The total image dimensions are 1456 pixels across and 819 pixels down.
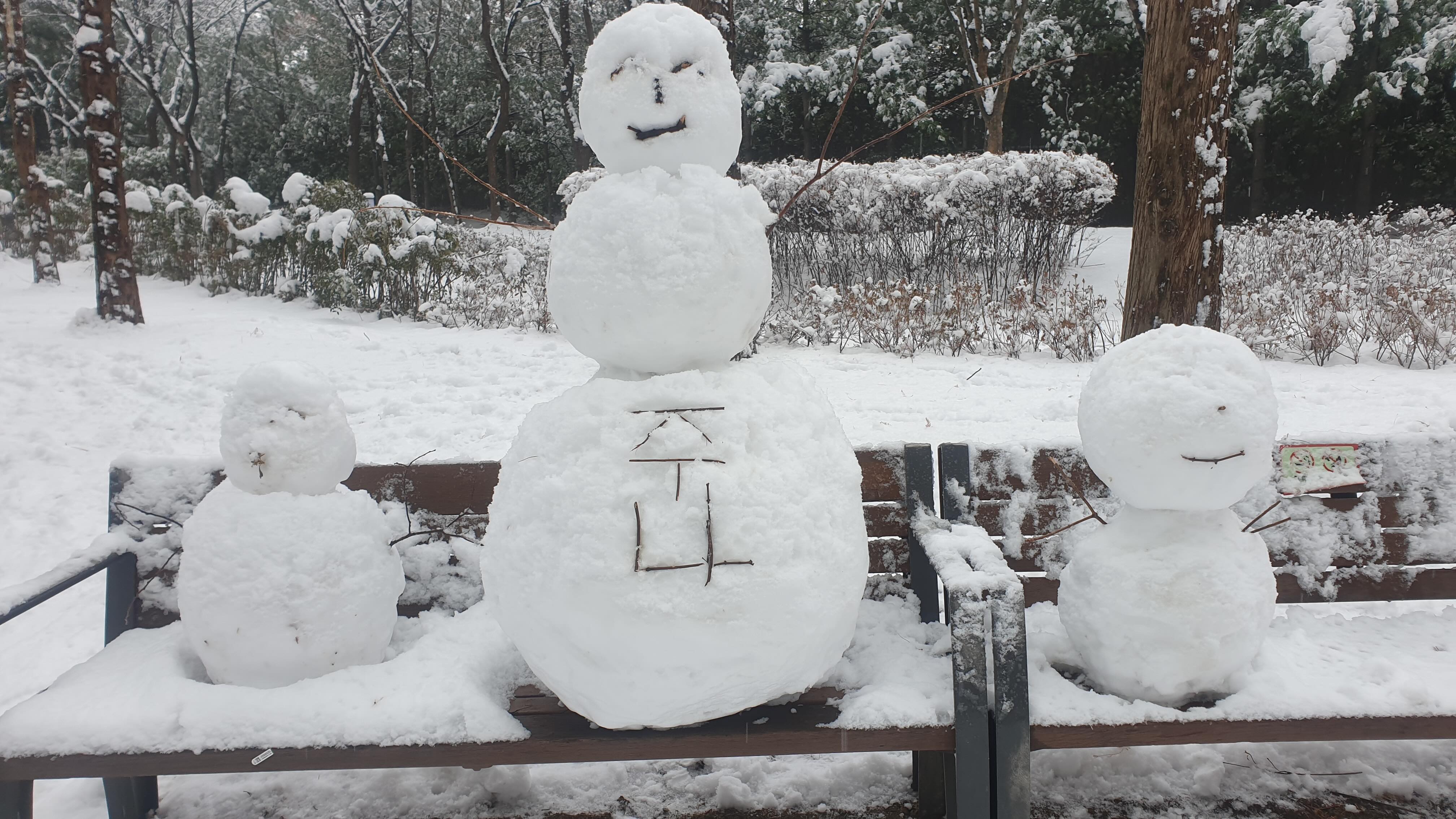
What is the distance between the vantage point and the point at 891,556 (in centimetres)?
216

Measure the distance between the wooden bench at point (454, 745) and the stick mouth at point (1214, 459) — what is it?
1.77 feet

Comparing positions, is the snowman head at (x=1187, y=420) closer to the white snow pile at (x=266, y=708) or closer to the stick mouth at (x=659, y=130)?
the stick mouth at (x=659, y=130)

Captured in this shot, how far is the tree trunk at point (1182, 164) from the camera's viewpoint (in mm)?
3451

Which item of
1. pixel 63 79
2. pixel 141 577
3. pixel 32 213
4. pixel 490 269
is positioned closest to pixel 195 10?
pixel 63 79

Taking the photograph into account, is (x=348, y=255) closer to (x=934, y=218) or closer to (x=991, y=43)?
(x=934, y=218)

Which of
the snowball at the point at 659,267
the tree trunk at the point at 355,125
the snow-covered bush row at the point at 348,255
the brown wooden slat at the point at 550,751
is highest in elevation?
the tree trunk at the point at 355,125

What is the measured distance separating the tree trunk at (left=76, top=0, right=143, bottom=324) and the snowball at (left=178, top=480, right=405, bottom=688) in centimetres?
606

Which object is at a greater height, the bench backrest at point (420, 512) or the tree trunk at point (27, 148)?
the tree trunk at point (27, 148)

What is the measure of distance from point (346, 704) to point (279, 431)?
Answer: 58 centimetres

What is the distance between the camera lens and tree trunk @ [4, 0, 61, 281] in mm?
9164

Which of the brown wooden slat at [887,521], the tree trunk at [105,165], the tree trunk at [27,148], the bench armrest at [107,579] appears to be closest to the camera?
the bench armrest at [107,579]

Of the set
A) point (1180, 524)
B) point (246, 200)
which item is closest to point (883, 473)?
point (1180, 524)

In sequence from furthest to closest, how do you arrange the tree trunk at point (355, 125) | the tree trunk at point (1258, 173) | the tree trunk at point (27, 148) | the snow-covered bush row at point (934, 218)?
the tree trunk at point (355, 125)
the tree trunk at point (1258, 173)
the tree trunk at point (27, 148)
the snow-covered bush row at point (934, 218)

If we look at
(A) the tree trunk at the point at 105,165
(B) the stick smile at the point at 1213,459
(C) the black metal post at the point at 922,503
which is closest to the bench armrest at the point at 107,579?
(C) the black metal post at the point at 922,503
